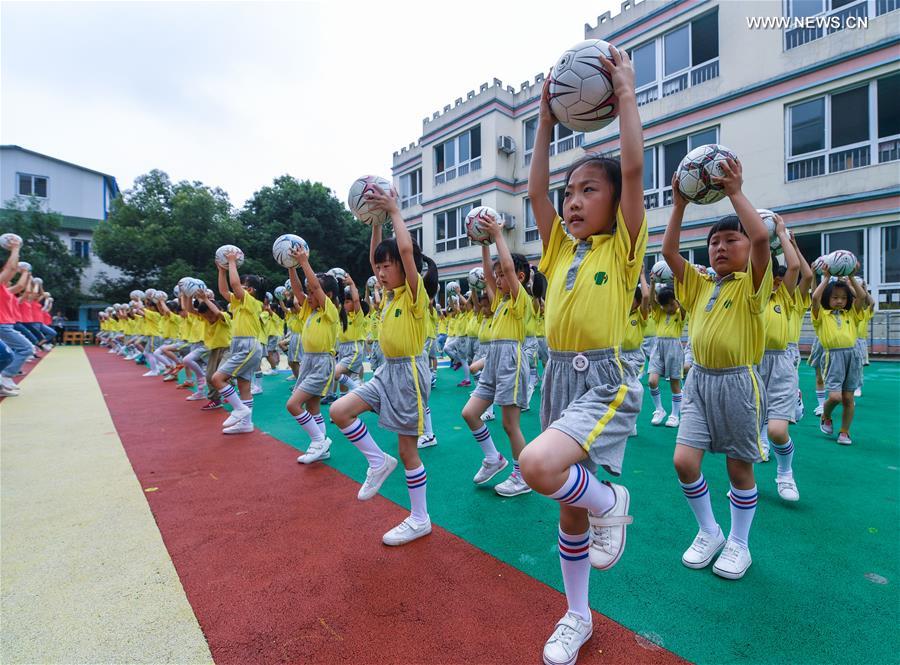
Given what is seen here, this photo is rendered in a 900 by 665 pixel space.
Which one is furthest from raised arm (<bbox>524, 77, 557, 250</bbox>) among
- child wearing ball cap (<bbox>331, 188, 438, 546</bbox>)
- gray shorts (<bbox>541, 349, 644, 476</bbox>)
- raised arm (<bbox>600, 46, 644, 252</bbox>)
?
child wearing ball cap (<bbox>331, 188, 438, 546</bbox>)

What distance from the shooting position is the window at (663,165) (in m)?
14.8

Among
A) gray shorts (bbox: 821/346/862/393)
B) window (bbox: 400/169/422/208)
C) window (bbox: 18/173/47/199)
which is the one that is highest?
window (bbox: 18/173/47/199)

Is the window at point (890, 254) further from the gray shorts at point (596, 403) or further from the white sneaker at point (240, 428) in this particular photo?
the white sneaker at point (240, 428)

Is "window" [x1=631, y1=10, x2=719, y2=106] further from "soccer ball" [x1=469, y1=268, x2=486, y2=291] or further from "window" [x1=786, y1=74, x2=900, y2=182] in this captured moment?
"soccer ball" [x1=469, y1=268, x2=486, y2=291]

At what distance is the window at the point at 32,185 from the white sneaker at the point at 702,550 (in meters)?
41.8

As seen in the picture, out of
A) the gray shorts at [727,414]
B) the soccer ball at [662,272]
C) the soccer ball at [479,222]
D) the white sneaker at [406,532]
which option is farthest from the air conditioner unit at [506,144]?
the white sneaker at [406,532]

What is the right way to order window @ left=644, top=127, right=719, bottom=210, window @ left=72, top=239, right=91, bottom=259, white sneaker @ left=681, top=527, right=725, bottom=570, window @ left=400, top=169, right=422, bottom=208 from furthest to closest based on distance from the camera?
window @ left=72, top=239, right=91, bottom=259
window @ left=400, top=169, right=422, bottom=208
window @ left=644, top=127, right=719, bottom=210
white sneaker @ left=681, top=527, right=725, bottom=570

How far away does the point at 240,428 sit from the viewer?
6098 millimetres

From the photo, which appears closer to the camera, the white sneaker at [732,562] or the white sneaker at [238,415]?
the white sneaker at [732,562]

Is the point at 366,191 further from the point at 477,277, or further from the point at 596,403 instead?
the point at 477,277

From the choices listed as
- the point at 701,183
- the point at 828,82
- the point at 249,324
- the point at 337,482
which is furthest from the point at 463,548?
the point at 828,82

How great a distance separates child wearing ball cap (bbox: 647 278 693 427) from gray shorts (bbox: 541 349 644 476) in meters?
4.62

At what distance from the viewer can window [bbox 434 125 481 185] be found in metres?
21.4

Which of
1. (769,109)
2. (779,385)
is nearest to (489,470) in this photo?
(779,385)
